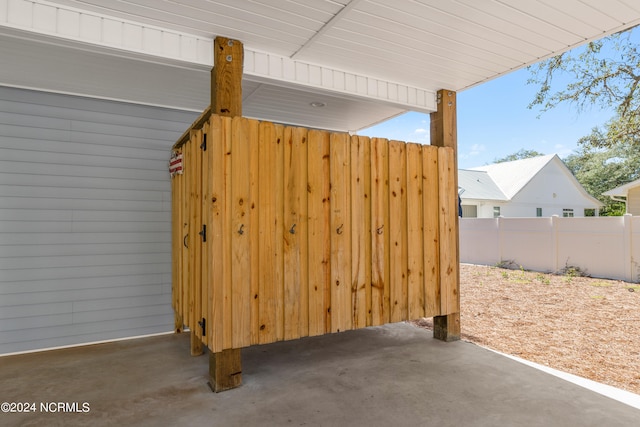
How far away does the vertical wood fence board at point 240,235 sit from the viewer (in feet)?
8.64

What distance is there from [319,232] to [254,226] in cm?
57

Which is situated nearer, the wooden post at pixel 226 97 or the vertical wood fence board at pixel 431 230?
the wooden post at pixel 226 97

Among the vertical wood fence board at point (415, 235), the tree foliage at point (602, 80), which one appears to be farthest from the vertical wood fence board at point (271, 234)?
the tree foliage at point (602, 80)

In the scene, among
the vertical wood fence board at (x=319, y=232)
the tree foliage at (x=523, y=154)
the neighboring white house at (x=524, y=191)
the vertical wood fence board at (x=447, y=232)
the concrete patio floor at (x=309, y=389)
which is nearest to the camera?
the concrete patio floor at (x=309, y=389)

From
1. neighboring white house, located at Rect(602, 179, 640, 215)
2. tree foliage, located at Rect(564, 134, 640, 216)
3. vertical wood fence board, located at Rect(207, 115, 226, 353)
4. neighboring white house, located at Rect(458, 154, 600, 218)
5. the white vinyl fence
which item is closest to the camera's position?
vertical wood fence board, located at Rect(207, 115, 226, 353)

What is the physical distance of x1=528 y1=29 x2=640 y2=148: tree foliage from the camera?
25.5 ft

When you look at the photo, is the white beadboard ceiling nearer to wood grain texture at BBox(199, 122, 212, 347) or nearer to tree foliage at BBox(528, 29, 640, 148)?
wood grain texture at BBox(199, 122, 212, 347)

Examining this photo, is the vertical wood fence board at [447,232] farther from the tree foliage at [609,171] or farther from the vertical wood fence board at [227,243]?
the tree foliage at [609,171]

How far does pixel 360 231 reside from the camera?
3.23 m

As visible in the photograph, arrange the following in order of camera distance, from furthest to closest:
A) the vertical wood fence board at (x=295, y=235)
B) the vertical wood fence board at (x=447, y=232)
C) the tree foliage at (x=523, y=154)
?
1. the tree foliage at (x=523, y=154)
2. the vertical wood fence board at (x=447, y=232)
3. the vertical wood fence board at (x=295, y=235)

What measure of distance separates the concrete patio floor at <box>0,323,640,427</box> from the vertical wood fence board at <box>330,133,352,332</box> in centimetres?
52

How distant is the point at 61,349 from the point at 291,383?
2613 millimetres

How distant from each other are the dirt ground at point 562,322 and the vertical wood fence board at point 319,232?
6.49 ft

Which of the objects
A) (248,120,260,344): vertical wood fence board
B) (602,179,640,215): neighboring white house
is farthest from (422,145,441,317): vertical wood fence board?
(602,179,640,215): neighboring white house
